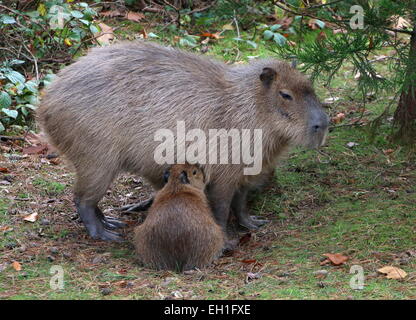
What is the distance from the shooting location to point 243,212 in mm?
5453

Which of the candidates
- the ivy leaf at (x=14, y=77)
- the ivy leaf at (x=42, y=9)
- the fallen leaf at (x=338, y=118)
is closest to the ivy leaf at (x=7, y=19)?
the ivy leaf at (x=42, y=9)

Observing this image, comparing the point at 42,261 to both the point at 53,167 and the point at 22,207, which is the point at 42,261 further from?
the point at 53,167

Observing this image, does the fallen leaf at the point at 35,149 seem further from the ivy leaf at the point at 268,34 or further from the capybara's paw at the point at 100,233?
the ivy leaf at the point at 268,34

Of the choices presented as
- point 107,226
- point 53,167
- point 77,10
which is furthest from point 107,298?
point 77,10

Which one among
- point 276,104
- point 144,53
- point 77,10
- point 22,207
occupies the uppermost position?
point 77,10

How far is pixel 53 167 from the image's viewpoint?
6387 mm

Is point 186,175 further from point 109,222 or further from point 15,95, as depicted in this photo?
point 15,95

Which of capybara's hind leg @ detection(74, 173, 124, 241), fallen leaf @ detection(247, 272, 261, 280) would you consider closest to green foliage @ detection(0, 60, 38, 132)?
capybara's hind leg @ detection(74, 173, 124, 241)

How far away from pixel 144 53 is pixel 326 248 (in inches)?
78.6

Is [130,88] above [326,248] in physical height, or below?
above

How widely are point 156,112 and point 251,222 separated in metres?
1.21

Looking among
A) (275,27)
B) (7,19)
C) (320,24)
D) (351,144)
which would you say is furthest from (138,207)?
(320,24)

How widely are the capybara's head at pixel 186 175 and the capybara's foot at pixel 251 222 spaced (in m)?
0.63

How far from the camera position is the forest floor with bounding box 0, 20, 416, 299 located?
409 cm
